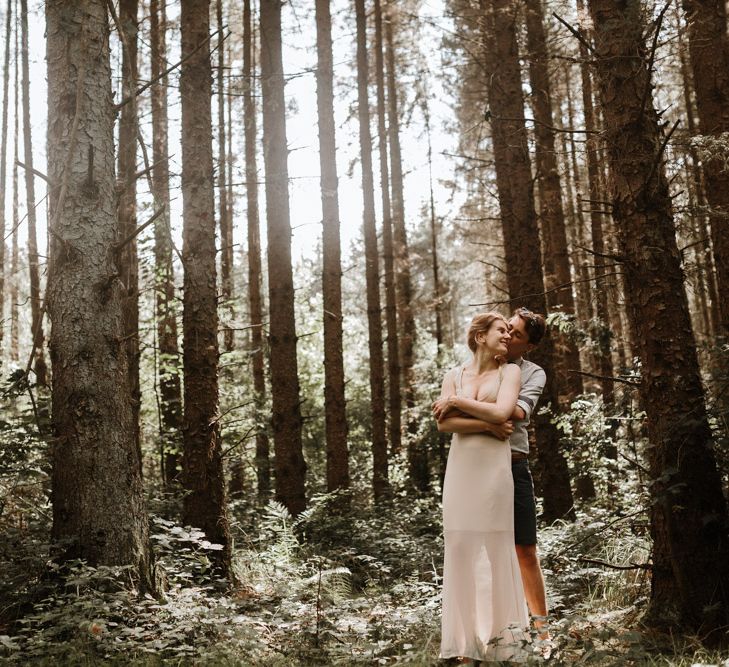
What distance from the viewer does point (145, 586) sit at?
14.8 feet

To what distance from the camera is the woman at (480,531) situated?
12.3 feet

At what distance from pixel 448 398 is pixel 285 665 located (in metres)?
1.90

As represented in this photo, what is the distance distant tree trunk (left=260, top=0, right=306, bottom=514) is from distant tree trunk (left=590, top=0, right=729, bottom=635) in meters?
6.50

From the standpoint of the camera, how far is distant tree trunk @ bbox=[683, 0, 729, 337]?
8.07 m

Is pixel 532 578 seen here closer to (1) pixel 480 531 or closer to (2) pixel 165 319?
(1) pixel 480 531

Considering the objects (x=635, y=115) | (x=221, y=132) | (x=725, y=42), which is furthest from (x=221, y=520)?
(x=221, y=132)

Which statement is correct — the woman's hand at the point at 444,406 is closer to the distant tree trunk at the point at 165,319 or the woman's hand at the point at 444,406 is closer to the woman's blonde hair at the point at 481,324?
the woman's blonde hair at the point at 481,324

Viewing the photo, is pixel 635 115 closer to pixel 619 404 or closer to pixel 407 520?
pixel 619 404

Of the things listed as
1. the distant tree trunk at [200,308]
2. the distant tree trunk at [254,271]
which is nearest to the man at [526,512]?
the distant tree trunk at [200,308]

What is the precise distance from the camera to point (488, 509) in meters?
3.85

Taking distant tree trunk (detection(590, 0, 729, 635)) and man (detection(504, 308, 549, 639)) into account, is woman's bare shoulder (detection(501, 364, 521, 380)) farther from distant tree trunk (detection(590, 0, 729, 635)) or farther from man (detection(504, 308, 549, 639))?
distant tree trunk (detection(590, 0, 729, 635))

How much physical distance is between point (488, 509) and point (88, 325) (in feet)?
9.88

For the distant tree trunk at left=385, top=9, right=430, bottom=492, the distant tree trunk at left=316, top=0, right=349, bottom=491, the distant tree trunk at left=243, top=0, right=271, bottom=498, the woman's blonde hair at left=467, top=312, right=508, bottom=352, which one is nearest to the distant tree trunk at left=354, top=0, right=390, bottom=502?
the distant tree trunk at left=243, top=0, right=271, bottom=498

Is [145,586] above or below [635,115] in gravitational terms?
below
